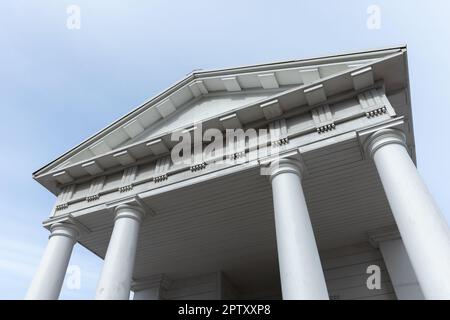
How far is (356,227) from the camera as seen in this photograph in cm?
1250

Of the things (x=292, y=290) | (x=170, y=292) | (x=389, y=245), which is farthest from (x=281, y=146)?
(x=170, y=292)

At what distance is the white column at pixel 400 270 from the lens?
10.9m

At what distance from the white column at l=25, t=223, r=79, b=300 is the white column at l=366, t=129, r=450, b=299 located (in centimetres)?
992

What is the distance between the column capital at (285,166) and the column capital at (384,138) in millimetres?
1906

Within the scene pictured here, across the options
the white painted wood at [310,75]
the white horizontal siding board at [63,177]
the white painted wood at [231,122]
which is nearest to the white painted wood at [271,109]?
the white painted wood at [231,122]

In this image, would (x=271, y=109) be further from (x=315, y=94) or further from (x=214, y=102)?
(x=214, y=102)

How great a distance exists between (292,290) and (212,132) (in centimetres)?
583

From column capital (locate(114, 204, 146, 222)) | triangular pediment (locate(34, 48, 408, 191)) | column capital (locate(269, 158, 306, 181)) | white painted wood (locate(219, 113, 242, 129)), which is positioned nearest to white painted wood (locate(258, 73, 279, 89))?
triangular pediment (locate(34, 48, 408, 191))

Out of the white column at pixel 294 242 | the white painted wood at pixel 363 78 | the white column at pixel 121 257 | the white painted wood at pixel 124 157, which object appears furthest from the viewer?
the white painted wood at pixel 124 157

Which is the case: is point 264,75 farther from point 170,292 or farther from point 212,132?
point 170,292

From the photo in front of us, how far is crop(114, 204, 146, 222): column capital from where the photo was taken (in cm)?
1062

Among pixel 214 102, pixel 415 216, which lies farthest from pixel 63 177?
pixel 415 216

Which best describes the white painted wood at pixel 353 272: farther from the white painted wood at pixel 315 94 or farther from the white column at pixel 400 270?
the white painted wood at pixel 315 94

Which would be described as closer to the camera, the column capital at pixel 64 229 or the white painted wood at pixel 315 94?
the white painted wood at pixel 315 94
